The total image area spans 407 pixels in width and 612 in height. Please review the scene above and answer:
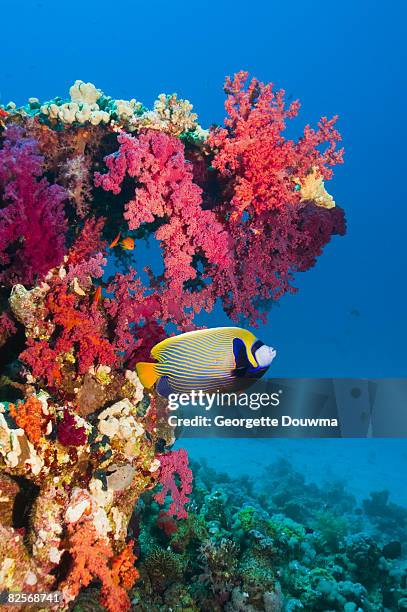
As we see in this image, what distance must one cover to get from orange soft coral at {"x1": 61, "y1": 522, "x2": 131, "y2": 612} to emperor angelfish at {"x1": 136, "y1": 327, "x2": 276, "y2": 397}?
2.13 metres

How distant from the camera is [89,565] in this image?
3.58 metres

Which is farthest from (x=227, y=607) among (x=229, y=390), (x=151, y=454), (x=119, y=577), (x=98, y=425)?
(x=229, y=390)

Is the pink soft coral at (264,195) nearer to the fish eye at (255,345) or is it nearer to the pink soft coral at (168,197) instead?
Answer: the pink soft coral at (168,197)

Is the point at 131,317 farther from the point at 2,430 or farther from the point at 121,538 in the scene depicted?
the point at 121,538

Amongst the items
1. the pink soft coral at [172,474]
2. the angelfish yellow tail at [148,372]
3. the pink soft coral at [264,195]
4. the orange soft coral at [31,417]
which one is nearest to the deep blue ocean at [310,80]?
the pink soft coral at [264,195]

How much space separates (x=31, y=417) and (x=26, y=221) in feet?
6.51

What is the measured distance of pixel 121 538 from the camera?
4.27 meters

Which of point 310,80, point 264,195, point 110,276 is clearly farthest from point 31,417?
point 310,80

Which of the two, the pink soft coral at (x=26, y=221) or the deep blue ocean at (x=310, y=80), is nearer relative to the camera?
the pink soft coral at (x=26, y=221)

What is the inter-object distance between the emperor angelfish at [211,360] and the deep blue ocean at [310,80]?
64.3m

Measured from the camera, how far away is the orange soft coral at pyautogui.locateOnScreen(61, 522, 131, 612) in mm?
3492

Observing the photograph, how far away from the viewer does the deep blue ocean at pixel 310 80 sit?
9231cm

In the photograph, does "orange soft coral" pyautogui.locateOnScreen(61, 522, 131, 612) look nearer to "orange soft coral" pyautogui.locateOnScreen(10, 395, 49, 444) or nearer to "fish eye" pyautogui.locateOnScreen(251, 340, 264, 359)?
"orange soft coral" pyautogui.locateOnScreen(10, 395, 49, 444)

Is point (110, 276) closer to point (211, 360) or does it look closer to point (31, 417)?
point (31, 417)
